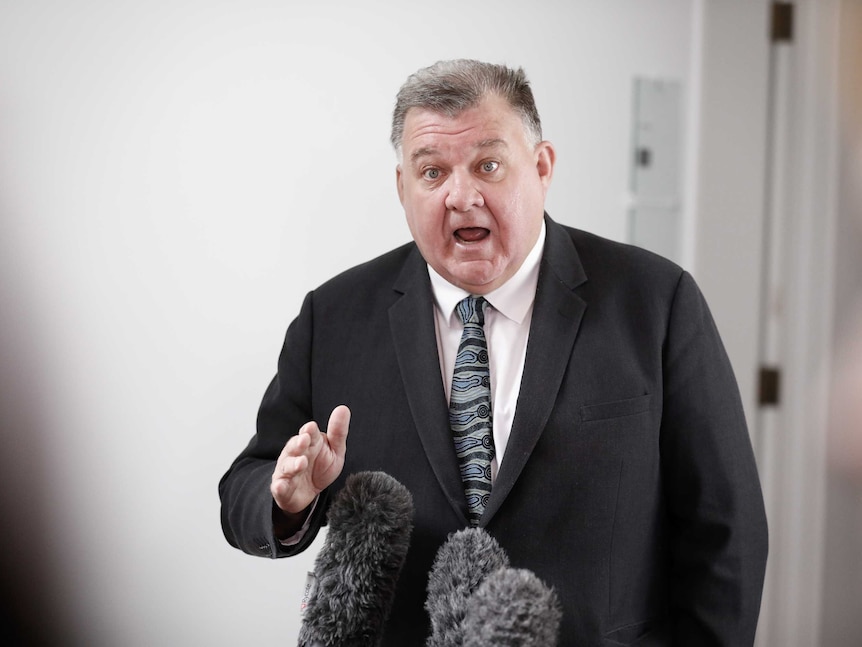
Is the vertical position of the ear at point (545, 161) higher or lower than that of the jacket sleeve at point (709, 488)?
higher

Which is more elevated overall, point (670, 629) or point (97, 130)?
point (97, 130)

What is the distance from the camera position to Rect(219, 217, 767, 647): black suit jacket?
1.11 metres

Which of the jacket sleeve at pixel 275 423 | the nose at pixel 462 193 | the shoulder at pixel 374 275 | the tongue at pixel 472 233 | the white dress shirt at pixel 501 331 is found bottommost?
the jacket sleeve at pixel 275 423

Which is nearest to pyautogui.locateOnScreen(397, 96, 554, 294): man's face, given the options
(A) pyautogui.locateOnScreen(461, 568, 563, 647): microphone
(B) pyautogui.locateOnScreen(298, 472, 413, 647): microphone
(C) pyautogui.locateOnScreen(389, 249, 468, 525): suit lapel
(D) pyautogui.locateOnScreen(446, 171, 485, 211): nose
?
(D) pyautogui.locateOnScreen(446, 171, 485, 211): nose

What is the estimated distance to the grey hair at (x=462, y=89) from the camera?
3.59ft

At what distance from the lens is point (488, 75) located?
1.12 meters

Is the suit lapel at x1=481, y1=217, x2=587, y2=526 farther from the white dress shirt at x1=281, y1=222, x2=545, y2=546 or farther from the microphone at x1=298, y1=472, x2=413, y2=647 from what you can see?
the microphone at x1=298, y1=472, x2=413, y2=647

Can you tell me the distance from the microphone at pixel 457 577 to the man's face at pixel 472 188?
0.43 m

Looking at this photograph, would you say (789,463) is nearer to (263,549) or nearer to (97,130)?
(263,549)

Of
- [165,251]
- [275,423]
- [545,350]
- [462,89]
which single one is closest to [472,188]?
[462,89]

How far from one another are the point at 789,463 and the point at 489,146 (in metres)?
1.18

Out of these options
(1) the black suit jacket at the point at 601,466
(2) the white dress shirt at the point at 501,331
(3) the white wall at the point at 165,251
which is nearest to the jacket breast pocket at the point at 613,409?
(1) the black suit jacket at the point at 601,466

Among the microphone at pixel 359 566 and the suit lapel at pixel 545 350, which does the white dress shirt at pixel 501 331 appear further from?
the microphone at pixel 359 566

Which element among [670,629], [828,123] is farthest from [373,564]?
[828,123]
